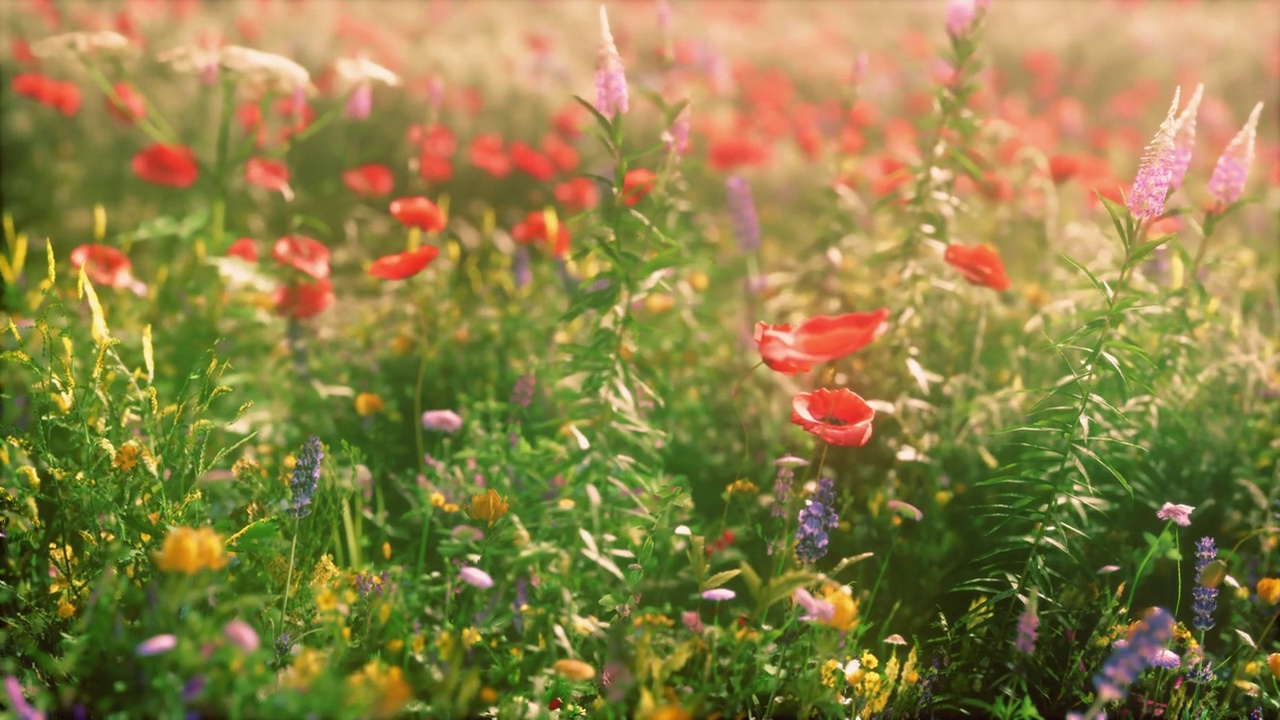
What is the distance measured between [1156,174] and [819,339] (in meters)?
0.76

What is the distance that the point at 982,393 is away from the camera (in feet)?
10.7

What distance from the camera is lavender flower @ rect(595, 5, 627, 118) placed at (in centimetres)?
216

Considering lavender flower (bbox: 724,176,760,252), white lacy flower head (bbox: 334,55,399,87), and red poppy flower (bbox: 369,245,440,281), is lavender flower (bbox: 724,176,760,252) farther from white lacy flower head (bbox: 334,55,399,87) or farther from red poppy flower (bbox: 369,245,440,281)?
red poppy flower (bbox: 369,245,440,281)

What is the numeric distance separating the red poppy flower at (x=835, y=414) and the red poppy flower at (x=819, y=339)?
11 centimetres

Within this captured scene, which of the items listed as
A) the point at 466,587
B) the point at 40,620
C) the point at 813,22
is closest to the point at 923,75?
the point at 813,22

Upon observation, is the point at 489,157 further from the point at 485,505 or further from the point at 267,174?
the point at 485,505

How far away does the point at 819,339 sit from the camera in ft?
6.39

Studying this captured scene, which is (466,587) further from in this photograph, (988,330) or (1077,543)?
(988,330)

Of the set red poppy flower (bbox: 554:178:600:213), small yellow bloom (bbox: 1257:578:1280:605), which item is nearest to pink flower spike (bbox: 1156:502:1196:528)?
small yellow bloom (bbox: 1257:578:1280:605)

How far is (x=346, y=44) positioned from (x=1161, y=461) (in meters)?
5.82

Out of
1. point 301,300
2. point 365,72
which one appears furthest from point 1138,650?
point 365,72

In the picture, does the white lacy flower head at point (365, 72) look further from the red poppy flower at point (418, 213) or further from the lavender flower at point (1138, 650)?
the lavender flower at point (1138, 650)

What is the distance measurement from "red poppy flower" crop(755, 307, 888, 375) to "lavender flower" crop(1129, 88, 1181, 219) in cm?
60

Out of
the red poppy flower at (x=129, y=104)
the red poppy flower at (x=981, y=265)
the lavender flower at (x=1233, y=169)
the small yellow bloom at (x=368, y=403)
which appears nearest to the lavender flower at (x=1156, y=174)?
the lavender flower at (x=1233, y=169)
